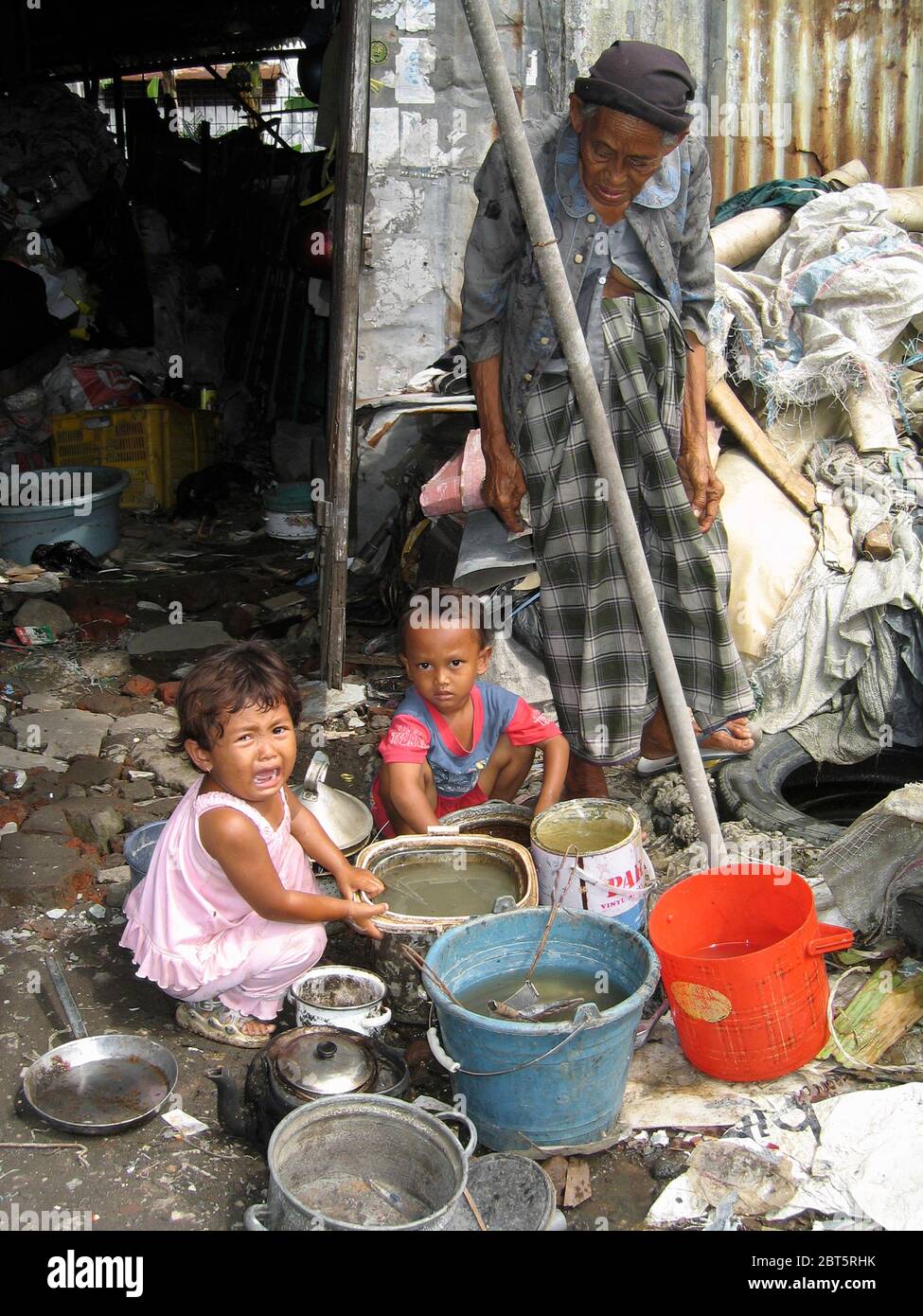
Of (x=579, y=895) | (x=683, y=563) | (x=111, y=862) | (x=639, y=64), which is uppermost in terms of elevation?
(x=639, y=64)

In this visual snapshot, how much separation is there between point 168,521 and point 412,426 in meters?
3.26

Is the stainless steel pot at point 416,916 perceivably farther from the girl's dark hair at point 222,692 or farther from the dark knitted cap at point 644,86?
the dark knitted cap at point 644,86

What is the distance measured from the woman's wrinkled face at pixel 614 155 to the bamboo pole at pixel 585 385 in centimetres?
32

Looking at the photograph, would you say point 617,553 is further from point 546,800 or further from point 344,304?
point 344,304

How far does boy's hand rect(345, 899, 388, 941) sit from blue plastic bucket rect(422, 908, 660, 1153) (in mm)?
226

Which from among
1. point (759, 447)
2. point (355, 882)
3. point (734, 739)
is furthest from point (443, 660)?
point (759, 447)

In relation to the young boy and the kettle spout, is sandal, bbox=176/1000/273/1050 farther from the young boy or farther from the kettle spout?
the young boy

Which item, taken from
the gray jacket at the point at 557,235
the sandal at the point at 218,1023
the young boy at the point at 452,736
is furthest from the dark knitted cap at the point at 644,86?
the sandal at the point at 218,1023

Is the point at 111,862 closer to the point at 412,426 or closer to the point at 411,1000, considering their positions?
the point at 411,1000

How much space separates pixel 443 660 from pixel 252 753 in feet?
2.58

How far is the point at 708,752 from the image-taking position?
4.43m

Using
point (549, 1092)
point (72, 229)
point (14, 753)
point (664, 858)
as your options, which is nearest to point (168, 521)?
point (72, 229)

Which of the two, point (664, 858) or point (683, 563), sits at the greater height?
point (683, 563)

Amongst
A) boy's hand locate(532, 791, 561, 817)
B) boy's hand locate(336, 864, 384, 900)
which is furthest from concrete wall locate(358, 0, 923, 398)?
boy's hand locate(336, 864, 384, 900)
